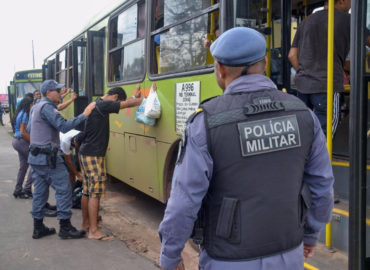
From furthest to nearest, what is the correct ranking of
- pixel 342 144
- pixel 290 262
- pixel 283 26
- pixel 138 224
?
pixel 138 224 → pixel 283 26 → pixel 342 144 → pixel 290 262

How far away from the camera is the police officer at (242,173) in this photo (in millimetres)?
1725

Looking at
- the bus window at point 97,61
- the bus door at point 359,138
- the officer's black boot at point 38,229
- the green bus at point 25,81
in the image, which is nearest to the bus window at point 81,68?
the bus window at point 97,61

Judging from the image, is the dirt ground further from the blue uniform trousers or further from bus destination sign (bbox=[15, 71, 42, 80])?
bus destination sign (bbox=[15, 71, 42, 80])

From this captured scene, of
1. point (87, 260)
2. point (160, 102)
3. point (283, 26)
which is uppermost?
point (283, 26)

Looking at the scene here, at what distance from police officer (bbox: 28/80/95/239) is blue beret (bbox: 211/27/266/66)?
125 inches

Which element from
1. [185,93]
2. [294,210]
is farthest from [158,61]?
[294,210]

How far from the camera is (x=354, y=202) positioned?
2689mm

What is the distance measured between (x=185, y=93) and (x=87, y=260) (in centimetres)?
199

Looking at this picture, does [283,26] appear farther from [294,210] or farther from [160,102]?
[294,210]

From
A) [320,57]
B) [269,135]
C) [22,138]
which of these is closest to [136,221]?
[22,138]

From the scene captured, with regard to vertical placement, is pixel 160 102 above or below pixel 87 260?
above

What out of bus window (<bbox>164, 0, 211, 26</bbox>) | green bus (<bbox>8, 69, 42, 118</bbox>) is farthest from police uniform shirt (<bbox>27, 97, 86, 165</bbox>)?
green bus (<bbox>8, 69, 42, 118</bbox>)

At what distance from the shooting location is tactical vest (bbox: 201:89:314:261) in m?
1.72

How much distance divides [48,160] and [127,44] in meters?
1.92
